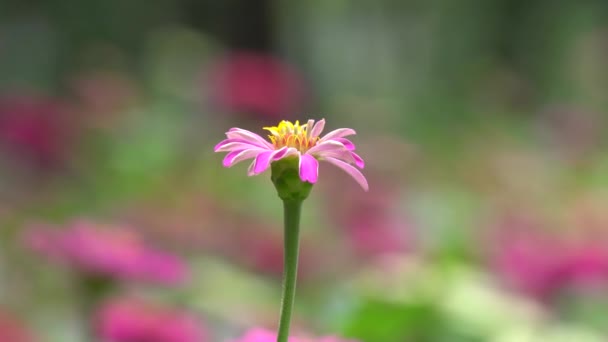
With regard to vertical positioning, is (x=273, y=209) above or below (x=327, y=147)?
above

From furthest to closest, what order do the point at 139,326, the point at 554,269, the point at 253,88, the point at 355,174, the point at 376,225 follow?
the point at 253,88 → the point at 376,225 → the point at 554,269 → the point at 139,326 → the point at 355,174

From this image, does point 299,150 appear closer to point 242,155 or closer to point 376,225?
point 242,155

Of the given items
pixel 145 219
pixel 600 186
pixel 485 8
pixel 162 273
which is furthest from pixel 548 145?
pixel 485 8

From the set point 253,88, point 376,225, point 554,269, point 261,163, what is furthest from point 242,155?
point 253,88

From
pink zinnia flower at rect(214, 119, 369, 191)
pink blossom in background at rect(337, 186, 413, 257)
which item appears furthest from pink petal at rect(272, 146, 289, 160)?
pink blossom in background at rect(337, 186, 413, 257)

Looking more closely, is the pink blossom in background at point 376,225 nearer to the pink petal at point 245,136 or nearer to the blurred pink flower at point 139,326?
the blurred pink flower at point 139,326

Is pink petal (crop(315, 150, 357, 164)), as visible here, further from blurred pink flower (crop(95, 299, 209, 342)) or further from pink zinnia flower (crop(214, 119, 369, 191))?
blurred pink flower (crop(95, 299, 209, 342))
